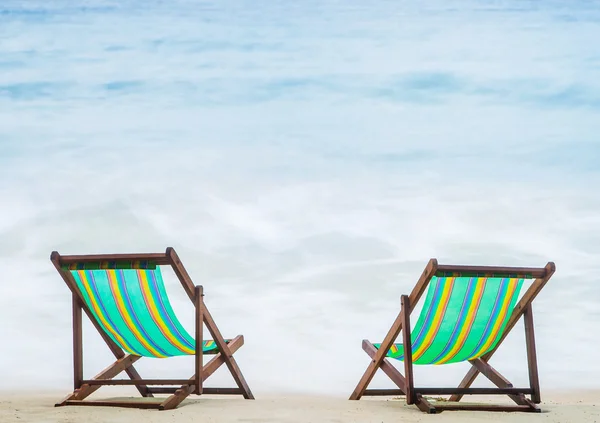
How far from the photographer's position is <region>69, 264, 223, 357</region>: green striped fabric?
4438 mm

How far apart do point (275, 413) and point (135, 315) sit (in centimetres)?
89

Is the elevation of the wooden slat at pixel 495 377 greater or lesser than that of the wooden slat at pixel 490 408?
greater

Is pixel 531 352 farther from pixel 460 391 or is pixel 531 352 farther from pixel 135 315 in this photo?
pixel 135 315

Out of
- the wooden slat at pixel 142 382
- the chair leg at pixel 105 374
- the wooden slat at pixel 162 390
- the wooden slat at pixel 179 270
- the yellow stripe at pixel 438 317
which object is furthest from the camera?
the wooden slat at pixel 162 390

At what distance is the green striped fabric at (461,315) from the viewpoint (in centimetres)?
441

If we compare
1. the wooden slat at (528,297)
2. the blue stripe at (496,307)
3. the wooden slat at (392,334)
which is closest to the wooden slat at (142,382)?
the wooden slat at (392,334)

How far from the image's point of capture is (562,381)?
7340 millimetres

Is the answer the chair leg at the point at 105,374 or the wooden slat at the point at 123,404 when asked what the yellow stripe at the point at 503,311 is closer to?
the wooden slat at the point at 123,404

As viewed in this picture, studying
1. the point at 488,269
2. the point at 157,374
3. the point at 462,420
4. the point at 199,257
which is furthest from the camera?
the point at 199,257

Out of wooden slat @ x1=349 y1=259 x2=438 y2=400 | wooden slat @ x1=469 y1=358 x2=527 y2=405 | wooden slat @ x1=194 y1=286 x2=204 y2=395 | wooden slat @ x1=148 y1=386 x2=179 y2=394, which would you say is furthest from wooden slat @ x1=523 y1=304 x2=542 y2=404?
wooden slat @ x1=148 y1=386 x2=179 y2=394

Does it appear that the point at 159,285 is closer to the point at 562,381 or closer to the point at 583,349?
the point at 562,381

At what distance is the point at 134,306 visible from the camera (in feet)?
14.8

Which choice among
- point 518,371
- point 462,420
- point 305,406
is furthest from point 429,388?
point 518,371

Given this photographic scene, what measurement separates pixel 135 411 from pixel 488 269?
1.85m
